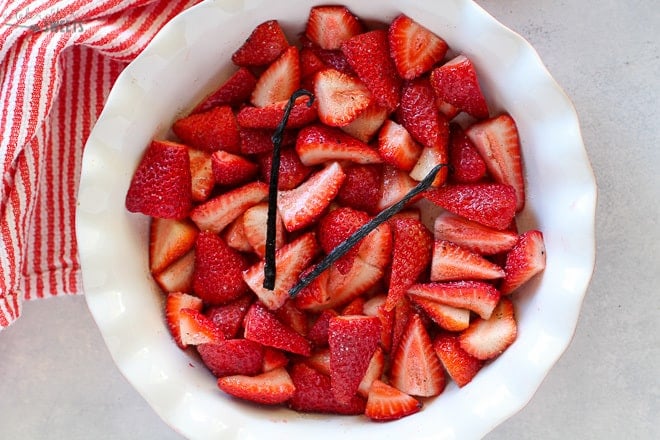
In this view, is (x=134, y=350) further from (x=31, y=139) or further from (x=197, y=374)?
(x=31, y=139)

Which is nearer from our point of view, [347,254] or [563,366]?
[347,254]

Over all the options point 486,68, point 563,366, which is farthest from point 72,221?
point 563,366

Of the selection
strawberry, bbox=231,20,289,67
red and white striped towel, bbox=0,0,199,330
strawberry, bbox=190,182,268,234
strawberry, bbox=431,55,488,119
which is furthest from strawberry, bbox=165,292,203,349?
strawberry, bbox=431,55,488,119

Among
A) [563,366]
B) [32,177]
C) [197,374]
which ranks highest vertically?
[32,177]

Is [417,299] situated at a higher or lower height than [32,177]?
lower

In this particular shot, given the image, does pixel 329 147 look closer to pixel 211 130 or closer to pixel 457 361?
pixel 211 130

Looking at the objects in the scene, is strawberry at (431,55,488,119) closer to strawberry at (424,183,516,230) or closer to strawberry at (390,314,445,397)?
strawberry at (424,183,516,230)

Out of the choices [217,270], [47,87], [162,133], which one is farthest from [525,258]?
[47,87]

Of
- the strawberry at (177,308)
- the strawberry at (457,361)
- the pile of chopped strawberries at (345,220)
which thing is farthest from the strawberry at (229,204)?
the strawberry at (457,361)
